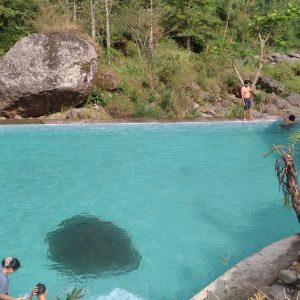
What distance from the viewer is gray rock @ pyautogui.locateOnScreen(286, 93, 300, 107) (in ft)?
57.2

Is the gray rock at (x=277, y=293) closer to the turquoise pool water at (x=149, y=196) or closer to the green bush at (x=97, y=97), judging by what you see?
the turquoise pool water at (x=149, y=196)

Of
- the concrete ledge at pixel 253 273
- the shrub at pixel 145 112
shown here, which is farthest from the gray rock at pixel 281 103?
the concrete ledge at pixel 253 273

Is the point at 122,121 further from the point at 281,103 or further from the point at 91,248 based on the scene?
the point at 281,103

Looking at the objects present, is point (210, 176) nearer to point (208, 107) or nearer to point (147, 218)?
point (147, 218)

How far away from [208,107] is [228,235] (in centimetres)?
1011

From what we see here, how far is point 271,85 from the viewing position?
1795 centimetres

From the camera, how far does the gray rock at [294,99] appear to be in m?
17.4

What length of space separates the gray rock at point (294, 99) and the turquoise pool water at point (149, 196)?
4.46m

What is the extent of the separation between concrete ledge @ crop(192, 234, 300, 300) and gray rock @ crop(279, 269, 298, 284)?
30 centimetres

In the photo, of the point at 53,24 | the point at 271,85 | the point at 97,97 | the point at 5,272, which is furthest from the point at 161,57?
the point at 5,272

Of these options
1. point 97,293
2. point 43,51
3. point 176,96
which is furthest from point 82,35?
point 97,293

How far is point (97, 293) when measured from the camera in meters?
5.76

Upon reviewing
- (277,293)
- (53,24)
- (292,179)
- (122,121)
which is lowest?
(122,121)

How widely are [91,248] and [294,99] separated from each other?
13419 mm
